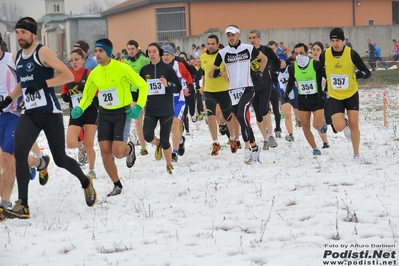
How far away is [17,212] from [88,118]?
2788 mm

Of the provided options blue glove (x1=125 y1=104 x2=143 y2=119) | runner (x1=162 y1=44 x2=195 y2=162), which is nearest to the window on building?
runner (x1=162 y1=44 x2=195 y2=162)

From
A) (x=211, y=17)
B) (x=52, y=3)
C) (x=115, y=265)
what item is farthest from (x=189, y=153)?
(x=52, y=3)

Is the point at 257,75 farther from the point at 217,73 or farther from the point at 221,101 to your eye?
the point at 221,101

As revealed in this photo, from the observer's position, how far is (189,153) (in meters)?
14.0

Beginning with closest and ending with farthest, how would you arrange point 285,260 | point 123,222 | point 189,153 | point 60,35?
point 285,260 → point 123,222 → point 189,153 → point 60,35

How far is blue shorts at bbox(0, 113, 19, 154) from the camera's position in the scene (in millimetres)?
8703

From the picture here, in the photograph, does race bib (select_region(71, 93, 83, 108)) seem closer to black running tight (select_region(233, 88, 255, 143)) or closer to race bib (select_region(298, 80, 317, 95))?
black running tight (select_region(233, 88, 255, 143))

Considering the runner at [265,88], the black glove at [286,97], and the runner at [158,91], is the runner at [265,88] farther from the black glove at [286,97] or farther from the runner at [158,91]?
the runner at [158,91]

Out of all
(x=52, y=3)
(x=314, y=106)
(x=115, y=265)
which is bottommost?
(x=115, y=265)

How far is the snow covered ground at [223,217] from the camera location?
6.22 m

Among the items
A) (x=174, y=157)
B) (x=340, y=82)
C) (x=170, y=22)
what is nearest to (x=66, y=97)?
(x=174, y=157)

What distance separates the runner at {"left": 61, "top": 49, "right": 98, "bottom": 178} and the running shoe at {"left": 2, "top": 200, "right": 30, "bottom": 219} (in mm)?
2611

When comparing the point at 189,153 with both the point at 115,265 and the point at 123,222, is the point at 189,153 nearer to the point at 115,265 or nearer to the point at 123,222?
the point at 123,222

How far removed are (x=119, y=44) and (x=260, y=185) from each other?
53.5m
